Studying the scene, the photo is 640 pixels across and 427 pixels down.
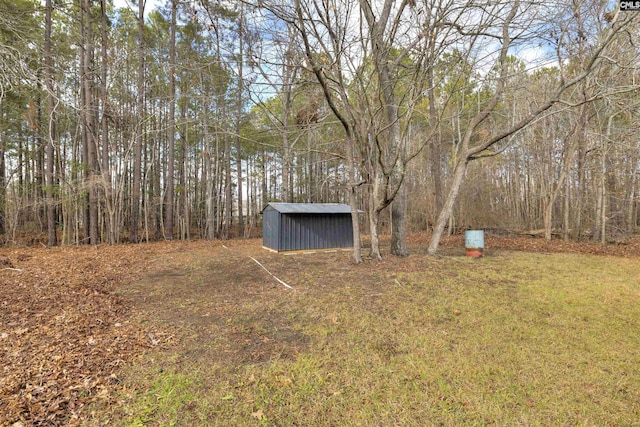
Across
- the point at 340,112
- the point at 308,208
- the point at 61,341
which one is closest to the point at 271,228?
the point at 308,208

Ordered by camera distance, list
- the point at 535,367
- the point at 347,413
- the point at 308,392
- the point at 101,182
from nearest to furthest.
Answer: the point at 347,413
the point at 308,392
the point at 535,367
the point at 101,182

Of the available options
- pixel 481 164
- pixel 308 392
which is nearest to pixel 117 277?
pixel 308 392

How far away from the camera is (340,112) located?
20.1ft

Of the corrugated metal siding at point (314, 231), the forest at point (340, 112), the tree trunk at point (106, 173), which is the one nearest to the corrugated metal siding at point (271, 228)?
the corrugated metal siding at point (314, 231)

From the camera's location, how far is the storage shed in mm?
9148

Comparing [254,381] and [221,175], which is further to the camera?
[221,175]

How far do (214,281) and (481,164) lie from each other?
49.3 feet

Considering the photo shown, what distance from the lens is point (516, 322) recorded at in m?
3.33

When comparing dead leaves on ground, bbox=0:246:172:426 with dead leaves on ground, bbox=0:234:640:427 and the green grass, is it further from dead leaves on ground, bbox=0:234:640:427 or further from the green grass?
the green grass

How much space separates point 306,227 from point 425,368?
23.8ft

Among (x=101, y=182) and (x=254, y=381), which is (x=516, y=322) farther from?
(x=101, y=182)

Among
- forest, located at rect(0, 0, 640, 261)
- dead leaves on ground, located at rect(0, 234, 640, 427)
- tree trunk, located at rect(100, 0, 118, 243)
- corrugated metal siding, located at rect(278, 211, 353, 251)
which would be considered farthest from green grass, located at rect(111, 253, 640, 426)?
tree trunk, located at rect(100, 0, 118, 243)

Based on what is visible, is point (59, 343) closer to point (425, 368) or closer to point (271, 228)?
point (425, 368)

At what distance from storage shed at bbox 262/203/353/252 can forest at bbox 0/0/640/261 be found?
4.88 ft
